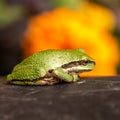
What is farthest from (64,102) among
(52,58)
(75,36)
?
(75,36)

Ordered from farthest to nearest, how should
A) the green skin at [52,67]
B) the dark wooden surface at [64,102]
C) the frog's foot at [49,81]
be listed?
1. the green skin at [52,67]
2. the frog's foot at [49,81]
3. the dark wooden surface at [64,102]

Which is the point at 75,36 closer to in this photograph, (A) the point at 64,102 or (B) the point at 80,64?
(B) the point at 80,64

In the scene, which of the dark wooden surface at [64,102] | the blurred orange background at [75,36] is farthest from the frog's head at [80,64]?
the blurred orange background at [75,36]

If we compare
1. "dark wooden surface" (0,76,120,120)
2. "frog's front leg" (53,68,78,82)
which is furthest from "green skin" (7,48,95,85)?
"dark wooden surface" (0,76,120,120)

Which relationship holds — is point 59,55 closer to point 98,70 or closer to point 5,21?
point 98,70

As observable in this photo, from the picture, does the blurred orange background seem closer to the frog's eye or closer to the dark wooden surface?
the frog's eye

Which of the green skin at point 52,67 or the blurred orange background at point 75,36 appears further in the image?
the blurred orange background at point 75,36

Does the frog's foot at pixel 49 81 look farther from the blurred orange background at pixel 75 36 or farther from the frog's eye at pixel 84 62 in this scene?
the blurred orange background at pixel 75 36
